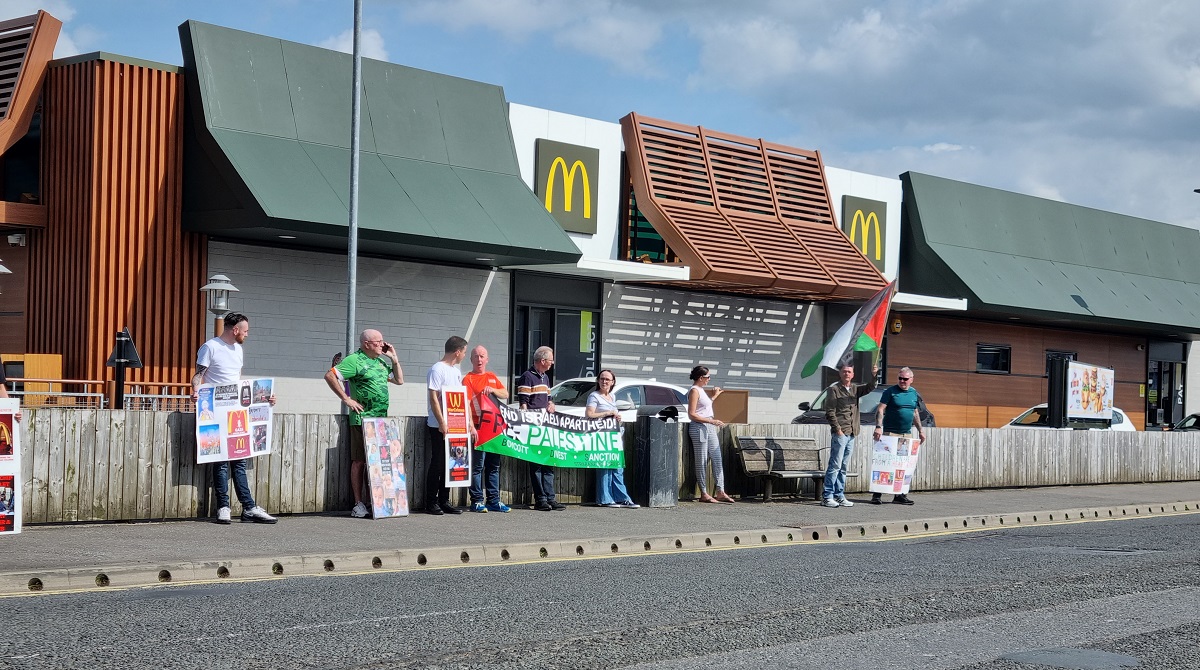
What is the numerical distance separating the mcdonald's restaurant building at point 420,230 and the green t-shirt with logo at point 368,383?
5.12 metres

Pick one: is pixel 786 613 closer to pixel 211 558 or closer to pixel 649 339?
pixel 211 558

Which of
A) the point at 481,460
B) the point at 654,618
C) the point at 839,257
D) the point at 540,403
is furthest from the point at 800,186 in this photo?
the point at 654,618

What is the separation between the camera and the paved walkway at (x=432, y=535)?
1016cm

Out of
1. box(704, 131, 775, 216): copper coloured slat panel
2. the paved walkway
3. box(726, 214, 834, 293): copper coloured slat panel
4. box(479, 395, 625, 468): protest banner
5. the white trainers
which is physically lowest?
the paved walkway

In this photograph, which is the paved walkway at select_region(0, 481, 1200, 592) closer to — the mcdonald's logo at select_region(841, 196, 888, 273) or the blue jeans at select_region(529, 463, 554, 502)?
the blue jeans at select_region(529, 463, 554, 502)

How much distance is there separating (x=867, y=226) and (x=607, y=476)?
1615cm

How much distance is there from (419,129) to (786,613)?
14.8 meters

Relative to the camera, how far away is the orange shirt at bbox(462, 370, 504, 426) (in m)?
15.2

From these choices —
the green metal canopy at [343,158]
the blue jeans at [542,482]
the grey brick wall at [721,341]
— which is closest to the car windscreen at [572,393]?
the green metal canopy at [343,158]

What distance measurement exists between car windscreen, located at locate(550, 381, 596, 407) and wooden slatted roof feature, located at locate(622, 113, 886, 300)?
3347 mm

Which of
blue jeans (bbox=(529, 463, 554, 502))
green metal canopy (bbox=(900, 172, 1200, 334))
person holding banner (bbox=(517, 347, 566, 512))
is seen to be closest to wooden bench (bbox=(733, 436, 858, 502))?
person holding banner (bbox=(517, 347, 566, 512))

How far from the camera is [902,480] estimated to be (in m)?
18.1

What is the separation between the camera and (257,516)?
43.0ft

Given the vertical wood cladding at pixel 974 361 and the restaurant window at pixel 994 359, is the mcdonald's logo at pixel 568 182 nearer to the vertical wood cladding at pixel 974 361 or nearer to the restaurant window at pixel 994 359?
the vertical wood cladding at pixel 974 361
